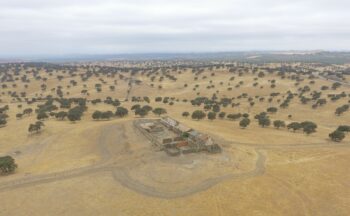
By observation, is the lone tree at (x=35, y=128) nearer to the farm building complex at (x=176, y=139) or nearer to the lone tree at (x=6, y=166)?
the farm building complex at (x=176, y=139)

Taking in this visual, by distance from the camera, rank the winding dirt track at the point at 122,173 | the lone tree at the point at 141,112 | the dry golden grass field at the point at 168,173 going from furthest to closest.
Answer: the lone tree at the point at 141,112 → the winding dirt track at the point at 122,173 → the dry golden grass field at the point at 168,173

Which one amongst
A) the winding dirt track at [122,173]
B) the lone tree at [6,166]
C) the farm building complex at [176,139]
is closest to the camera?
the winding dirt track at [122,173]

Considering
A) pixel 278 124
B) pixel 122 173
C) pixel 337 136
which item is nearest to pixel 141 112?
pixel 278 124

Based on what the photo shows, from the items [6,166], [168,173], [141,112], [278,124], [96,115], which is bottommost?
[278,124]

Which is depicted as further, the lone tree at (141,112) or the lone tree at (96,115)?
the lone tree at (141,112)

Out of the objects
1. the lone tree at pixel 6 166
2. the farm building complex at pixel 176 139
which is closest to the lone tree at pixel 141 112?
the farm building complex at pixel 176 139

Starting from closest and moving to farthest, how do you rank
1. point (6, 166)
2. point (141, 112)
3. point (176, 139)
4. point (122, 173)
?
point (122, 173), point (6, 166), point (176, 139), point (141, 112)

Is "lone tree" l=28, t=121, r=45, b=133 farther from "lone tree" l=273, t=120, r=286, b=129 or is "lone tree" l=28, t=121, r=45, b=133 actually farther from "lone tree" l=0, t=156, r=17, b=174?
"lone tree" l=273, t=120, r=286, b=129

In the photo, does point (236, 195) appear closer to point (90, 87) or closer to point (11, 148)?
point (11, 148)

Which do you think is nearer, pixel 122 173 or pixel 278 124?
pixel 122 173

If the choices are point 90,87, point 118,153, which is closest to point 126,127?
point 118,153

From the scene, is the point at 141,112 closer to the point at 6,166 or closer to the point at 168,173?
the point at 6,166
